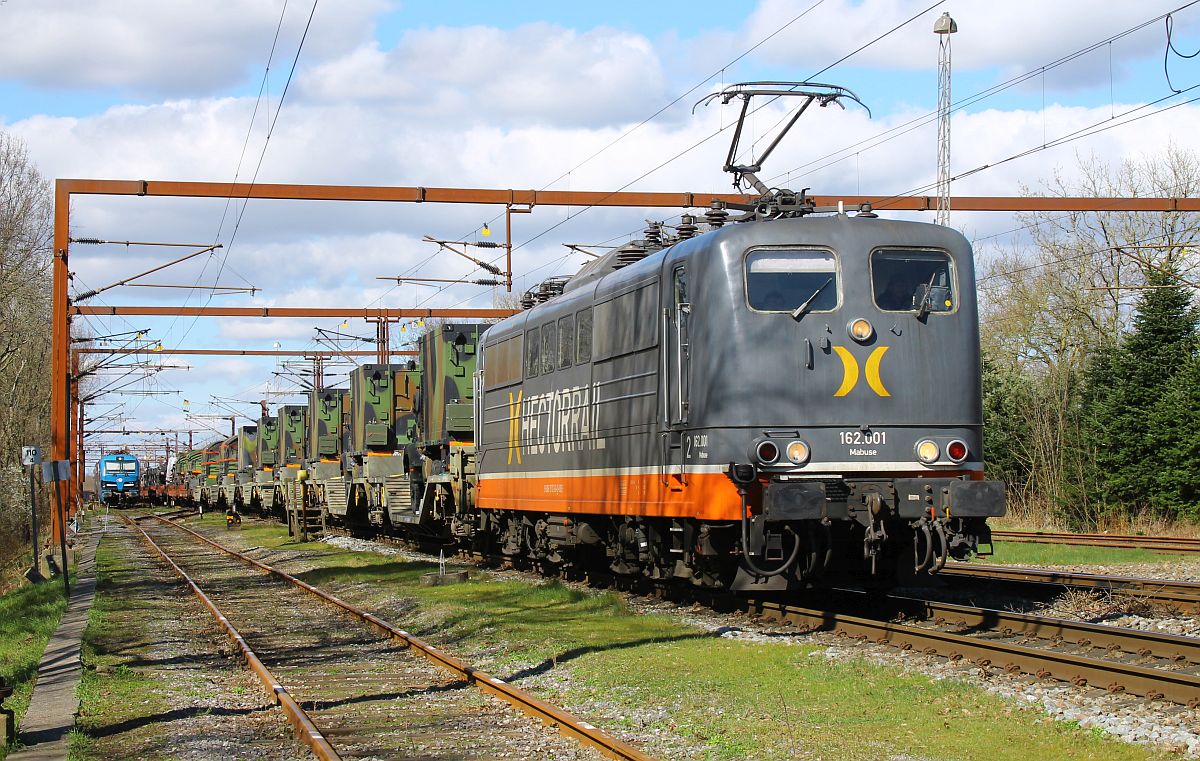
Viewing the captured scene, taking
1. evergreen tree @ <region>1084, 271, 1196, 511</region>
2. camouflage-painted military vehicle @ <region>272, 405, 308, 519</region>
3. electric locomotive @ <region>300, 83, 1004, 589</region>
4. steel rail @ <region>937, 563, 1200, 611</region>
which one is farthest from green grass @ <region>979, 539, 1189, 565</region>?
camouflage-painted military vehicle @ <region>272, 405, 308, 519</region>

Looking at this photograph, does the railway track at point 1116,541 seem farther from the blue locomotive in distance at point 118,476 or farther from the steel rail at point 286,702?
the blue locomotive in distance at point 118,476

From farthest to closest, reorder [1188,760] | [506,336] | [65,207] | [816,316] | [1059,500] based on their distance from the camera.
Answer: [1059,500], [65,207], [506,336], [816,316], [1188,760]

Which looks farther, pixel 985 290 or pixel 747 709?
pixel 985 290

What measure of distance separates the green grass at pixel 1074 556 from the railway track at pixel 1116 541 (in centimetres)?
38

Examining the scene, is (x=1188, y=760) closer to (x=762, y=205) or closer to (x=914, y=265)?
(x=914, y=265)

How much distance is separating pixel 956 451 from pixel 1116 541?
44.2ft

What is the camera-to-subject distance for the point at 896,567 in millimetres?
12688

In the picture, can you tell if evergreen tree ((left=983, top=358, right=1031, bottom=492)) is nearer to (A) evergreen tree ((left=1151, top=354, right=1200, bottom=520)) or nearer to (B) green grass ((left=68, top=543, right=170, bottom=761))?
(A) evergreen tree ((left=1151, top=354, right=1200, bottom=520))

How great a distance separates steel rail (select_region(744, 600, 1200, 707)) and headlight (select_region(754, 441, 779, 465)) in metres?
1.70

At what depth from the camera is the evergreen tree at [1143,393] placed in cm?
2817

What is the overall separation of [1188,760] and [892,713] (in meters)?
1.95

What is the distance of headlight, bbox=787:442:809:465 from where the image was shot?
11547mm

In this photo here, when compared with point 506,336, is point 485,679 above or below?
below

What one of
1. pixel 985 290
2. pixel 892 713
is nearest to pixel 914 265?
pixel 892 713
